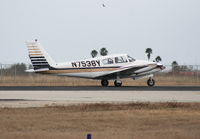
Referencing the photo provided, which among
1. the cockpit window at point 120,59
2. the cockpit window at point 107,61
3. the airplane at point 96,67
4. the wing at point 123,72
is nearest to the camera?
the airplane at point 96,67

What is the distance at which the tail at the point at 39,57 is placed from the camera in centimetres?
4362

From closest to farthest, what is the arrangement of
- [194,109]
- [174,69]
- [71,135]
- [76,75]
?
[71,135] → [194,109] → [76,75] → [174,69]

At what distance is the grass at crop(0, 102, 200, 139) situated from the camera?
1592cm

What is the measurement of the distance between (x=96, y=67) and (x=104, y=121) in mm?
24875

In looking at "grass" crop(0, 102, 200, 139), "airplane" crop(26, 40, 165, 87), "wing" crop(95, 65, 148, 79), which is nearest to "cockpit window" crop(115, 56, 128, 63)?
"airplane" crop(26, 40, 165, 87)

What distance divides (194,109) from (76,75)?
2076cm

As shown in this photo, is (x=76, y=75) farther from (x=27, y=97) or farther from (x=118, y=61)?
(x=27, y=97)

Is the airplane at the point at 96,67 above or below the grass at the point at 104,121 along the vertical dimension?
above

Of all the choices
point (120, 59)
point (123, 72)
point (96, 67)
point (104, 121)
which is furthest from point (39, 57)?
point (104, 121)

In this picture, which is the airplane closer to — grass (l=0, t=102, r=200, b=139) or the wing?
the wing

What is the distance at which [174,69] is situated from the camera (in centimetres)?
6419

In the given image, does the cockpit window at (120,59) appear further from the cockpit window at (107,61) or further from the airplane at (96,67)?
the cockpit window at (107,61)

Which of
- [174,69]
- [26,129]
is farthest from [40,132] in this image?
[174,69]

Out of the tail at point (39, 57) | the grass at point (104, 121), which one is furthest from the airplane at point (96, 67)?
the grass at point (104, 121)
